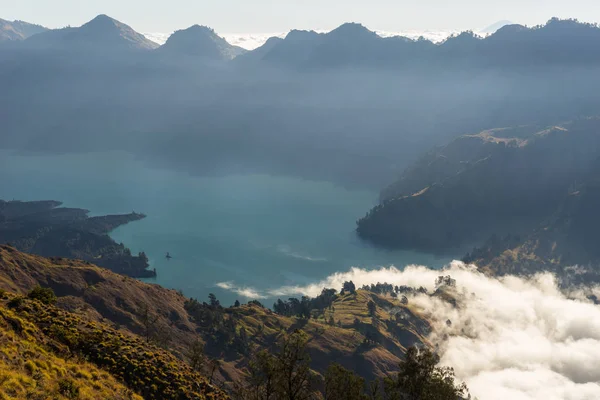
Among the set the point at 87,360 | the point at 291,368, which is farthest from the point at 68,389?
the point at 291,368

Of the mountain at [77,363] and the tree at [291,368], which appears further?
the tree at [291,368]

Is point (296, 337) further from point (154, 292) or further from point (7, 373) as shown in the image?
point (154, 292)

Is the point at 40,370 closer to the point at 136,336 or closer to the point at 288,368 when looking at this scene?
the point at 288,368

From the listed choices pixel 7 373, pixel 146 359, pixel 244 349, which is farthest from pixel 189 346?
pixel 7 373

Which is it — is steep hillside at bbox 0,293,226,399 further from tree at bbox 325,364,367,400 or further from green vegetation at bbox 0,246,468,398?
tree at bbox 325,364,367,400

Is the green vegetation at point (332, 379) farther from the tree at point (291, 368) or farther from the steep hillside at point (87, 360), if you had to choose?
the steep hillside at point (87, 360)

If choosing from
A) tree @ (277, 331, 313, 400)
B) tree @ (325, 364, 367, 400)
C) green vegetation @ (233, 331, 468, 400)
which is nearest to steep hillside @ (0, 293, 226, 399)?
green vegetation @ (233, 331, 468, 400)

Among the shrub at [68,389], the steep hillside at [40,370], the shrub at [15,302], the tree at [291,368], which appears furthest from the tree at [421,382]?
the shrub at [15,302]
